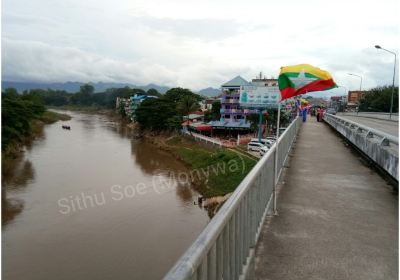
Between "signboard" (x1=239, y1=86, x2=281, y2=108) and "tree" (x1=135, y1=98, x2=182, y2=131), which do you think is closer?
"signboard" (x1=239, y1=86, x2=281, y2=108)

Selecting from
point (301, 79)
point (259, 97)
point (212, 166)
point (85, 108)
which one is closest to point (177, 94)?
point (259, 97)

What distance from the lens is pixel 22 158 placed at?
35.1 m

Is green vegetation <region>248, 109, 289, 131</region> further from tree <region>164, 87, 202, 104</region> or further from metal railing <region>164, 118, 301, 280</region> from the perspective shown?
metal railing <region>164, 118, 301, 280</region>

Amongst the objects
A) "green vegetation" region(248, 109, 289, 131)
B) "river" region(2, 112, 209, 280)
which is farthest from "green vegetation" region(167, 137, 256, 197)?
"green vegetation" region(248, 109, 289, 131)

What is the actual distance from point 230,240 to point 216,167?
28688 mm

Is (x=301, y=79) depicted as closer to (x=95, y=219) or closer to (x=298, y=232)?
(x=298, y=232)

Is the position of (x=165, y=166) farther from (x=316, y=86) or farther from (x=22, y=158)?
(x=316, y=86)

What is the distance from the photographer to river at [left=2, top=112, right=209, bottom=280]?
45.5 feet

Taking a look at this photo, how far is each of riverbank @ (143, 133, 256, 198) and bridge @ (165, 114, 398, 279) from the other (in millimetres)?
18083

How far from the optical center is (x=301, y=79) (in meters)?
5.11

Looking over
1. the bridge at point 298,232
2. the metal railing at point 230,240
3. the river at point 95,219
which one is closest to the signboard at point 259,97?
the river at point 95,219

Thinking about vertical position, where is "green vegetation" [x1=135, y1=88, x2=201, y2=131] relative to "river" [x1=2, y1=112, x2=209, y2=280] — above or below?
above

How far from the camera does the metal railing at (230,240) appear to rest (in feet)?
6.02

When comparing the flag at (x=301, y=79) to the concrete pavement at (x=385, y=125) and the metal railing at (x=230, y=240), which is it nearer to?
the metal railing at (x=230, y=240)
